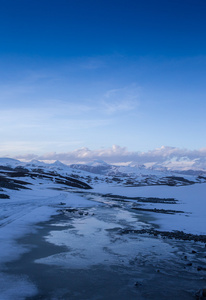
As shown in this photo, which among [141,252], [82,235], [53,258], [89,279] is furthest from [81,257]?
[82,235]

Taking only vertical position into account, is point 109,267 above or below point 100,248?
above

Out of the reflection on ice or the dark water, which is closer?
the dark water

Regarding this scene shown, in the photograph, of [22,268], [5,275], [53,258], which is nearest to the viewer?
[5,275]

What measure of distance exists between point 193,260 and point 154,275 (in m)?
3.37

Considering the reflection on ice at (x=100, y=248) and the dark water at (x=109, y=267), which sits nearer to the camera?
the dark water at (x=109, y=267)

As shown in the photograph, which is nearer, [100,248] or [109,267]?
[109,267]

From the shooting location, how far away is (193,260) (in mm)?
12523

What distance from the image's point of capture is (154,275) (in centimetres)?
1036

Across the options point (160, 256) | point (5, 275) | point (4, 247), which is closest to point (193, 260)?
point (160, 256)

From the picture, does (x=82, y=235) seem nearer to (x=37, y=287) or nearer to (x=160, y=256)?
(x=160, y=256)

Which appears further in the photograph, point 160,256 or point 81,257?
point 160,256

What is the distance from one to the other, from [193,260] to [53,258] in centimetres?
738

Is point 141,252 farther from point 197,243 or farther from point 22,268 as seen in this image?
point 22,268

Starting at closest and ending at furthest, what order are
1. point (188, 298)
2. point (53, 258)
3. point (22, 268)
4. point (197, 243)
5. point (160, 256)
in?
point (188, 298) < point (22, 268) < point (53, 258) < point (160, 256) < point (197, 243)
